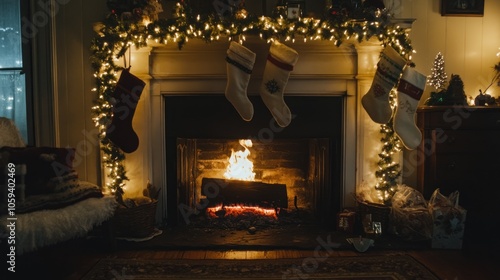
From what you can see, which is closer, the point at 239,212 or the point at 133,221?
the point at 133,221

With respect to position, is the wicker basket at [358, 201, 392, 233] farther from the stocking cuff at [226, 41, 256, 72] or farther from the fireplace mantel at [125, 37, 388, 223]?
the stocking cuff at [226, 41, 256, 72]

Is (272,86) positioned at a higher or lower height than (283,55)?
lower

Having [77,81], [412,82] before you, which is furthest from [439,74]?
[77,81]

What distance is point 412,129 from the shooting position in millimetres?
2812

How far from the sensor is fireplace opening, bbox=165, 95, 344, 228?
10.3ft

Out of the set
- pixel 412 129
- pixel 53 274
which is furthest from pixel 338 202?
pixel 53 274

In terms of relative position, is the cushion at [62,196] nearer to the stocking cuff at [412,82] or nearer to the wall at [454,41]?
the stocking cuff at [412,82]

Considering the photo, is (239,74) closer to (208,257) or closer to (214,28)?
(214,28)

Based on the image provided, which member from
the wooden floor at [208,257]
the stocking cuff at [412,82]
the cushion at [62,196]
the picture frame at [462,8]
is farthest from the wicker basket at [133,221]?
the picture frame at [462,8]

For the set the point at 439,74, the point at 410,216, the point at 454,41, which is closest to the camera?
the point at 410,216

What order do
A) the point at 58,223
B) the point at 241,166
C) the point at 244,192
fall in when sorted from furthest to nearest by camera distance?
the point at 241,166 < the point at 244,192 < the point at 58,223

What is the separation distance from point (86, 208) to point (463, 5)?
3.23 metres

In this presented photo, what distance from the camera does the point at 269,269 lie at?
2.39 meters

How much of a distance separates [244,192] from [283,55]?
1.23m
